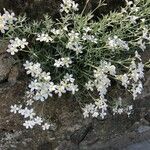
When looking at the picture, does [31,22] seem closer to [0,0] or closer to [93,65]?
[0,0]

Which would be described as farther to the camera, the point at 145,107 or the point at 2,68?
the point at 145,107

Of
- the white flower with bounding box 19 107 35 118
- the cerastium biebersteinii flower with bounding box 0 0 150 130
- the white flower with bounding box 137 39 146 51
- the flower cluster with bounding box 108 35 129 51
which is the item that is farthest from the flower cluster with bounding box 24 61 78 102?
the white flower with bounding box 137 39 146 51

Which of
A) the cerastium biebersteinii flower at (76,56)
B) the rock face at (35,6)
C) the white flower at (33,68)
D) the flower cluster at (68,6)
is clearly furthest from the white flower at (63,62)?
the rock face at (35,6)

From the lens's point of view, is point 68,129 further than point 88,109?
Yes

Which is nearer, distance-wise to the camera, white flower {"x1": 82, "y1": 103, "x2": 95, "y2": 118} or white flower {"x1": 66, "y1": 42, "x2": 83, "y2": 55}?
white flower {"x1": 66, "y1": 42, "x2": 83, "y2": 55}

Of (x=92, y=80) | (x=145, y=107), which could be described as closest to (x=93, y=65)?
(x=92, y=80)

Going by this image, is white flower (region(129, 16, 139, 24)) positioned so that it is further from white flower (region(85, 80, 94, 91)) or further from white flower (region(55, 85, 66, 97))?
white flower (region(55, 85, 66, 97))

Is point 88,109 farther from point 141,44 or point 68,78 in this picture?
point 141,44

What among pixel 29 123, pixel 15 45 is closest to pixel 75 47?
pixel 15 45
